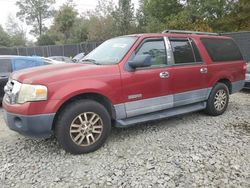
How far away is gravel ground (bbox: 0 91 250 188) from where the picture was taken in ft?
11.4

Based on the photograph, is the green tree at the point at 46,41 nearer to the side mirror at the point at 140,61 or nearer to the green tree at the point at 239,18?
the green tree at the point at 239,18

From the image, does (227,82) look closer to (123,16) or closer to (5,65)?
(5,65)

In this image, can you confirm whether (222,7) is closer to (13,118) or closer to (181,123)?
(181,123)

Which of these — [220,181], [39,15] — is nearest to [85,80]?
[220,181]

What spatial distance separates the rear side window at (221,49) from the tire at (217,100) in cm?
62

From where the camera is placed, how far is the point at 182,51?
5441 mm

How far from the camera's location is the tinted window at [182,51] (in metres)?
5.30

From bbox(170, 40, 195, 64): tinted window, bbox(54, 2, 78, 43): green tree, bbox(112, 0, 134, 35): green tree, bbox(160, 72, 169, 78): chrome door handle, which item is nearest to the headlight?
bbox(160, 72, 169, 78): chrome door handle

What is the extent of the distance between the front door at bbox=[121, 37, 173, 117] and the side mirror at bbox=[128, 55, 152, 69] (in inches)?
5.1

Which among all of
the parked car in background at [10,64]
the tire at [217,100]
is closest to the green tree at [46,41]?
the parked car in background at [10,64]

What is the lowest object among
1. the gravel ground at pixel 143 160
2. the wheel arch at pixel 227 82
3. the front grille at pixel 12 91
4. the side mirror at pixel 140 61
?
the gravel ground at pixel 143 160

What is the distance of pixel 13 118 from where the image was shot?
4043 millimetres

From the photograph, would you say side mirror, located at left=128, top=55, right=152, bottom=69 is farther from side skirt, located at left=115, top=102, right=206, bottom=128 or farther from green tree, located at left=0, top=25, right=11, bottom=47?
green tree, located at left=0, top=25, right=11, bottom=47

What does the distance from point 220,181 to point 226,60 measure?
3.58 metres
